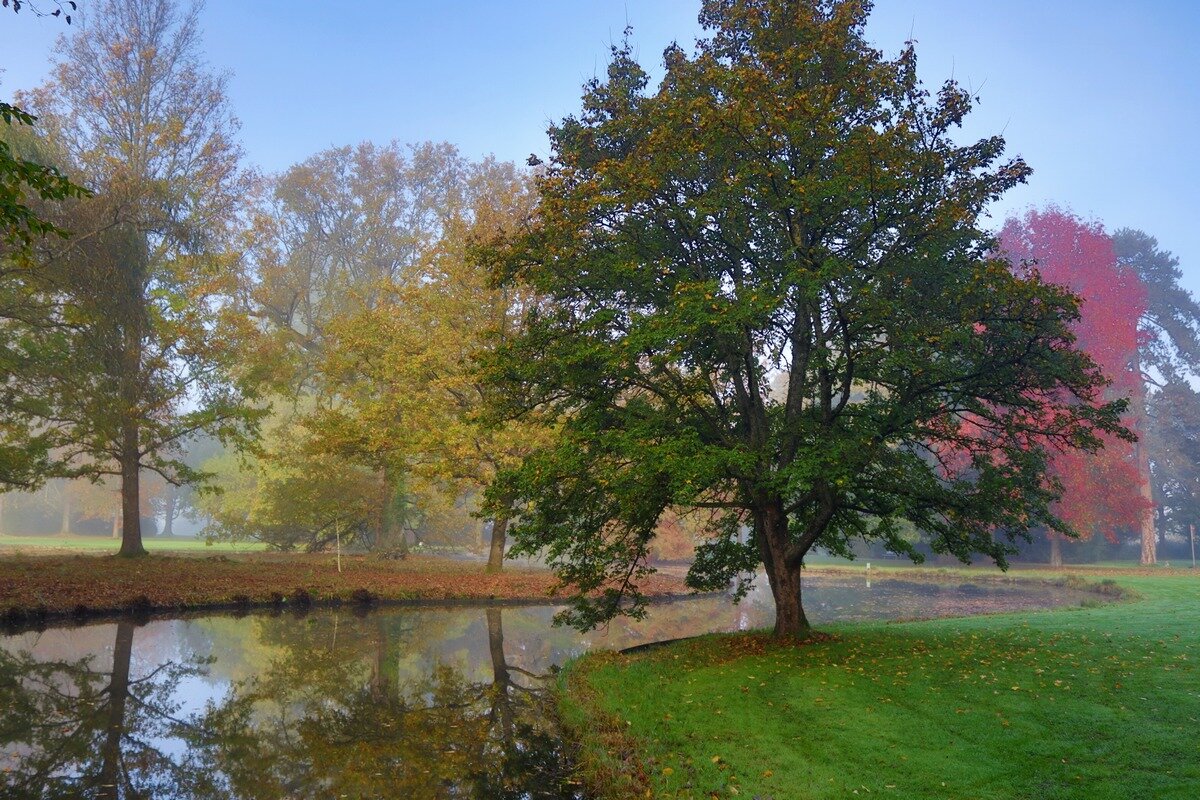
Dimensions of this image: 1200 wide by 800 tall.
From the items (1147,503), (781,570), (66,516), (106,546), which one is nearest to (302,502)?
(106,546)

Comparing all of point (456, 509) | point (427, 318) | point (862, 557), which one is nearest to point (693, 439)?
point (427, 318)

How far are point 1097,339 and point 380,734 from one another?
149ft

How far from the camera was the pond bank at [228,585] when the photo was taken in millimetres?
21141

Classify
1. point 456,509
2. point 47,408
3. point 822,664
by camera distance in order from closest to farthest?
point 822,664 < point 47,408 < point 456,509

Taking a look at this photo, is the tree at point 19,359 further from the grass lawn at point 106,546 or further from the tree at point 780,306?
the tree at point 780,306

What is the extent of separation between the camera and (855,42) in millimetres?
14602

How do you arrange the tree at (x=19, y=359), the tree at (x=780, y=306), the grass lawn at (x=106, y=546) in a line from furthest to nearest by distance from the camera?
1. the grass lawn at (x=106, y=546)
2. the tree at (x=19, y=359)
3. the tree at (x=780, y=306)

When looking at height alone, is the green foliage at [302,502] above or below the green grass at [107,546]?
above

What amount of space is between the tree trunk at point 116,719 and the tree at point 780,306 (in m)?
6.66

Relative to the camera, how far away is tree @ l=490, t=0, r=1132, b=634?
12.6 metres

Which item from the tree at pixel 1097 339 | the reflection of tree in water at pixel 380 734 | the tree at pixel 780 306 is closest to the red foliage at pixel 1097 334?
the tree at pixel 1097 339

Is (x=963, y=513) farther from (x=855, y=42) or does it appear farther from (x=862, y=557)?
(x=862, y=557)

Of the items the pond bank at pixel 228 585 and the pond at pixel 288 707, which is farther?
the pond bank at pixel 228 585

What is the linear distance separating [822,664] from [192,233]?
23.8 m
